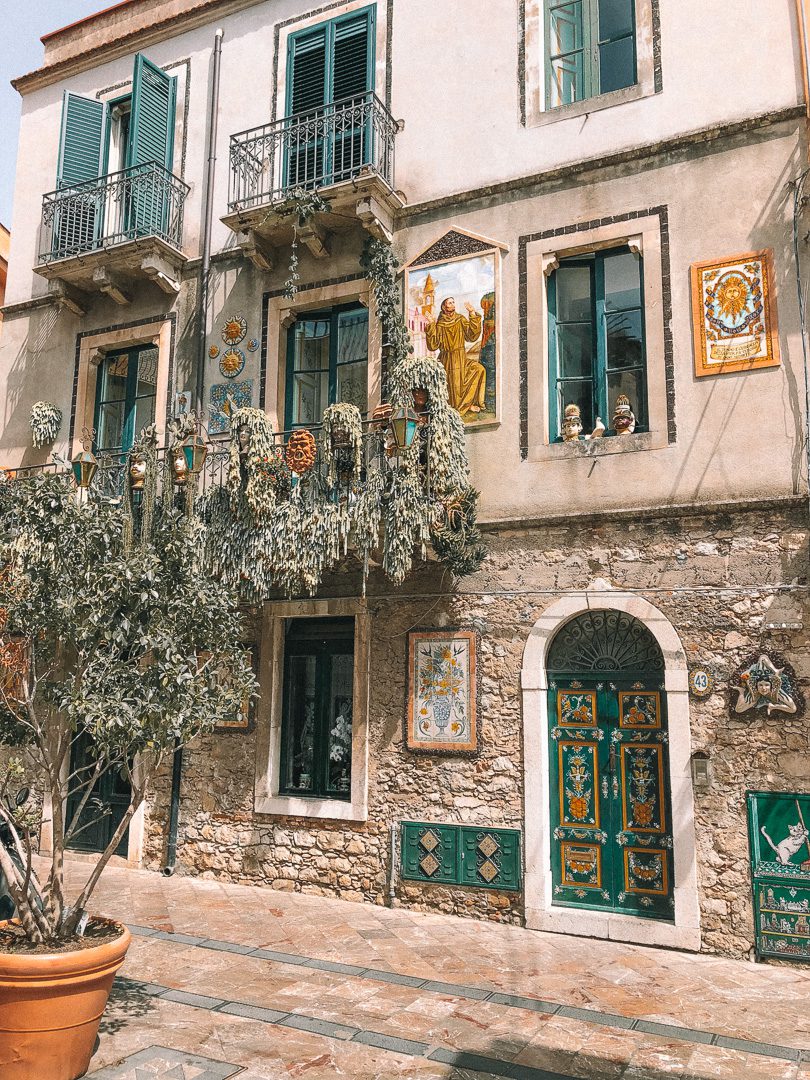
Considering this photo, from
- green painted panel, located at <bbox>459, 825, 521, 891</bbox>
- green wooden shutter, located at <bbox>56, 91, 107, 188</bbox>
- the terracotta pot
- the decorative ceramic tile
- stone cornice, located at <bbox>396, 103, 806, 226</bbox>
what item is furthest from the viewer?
green wooden shutter, located at <bbox>56, 91, 107, 188</bbox>

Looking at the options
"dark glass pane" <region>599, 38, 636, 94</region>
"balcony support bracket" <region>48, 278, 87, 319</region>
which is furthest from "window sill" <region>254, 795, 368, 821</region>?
"dark glass pane" <region>599, 38, 636, 94</region>

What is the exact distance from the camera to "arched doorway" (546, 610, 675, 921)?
8195mm

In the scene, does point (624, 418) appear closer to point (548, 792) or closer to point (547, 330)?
point (547, 330)

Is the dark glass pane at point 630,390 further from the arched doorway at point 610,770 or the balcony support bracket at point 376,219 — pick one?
Result: the balcony support bracket at point 376,219

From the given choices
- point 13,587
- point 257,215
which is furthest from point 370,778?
point 257,215

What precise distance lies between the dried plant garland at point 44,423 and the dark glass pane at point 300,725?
488 centimetres

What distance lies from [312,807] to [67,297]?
770cm

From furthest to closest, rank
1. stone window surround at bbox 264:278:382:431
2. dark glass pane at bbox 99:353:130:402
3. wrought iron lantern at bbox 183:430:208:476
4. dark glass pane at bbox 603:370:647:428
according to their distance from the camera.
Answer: dark glass pane at bbox 99:353:130:402
stone window surround at bbox 264:278:382:431
wrought iron lantern at bbox 183:430:208:476
dark glass pane at bbox 603:370:647:428

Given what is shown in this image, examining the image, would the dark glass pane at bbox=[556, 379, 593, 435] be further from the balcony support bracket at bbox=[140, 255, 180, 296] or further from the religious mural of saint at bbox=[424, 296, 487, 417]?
the balcony support bracket at bbox=[140, 255, 180, 296]

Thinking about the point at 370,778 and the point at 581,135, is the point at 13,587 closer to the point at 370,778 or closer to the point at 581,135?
the point at 370,778

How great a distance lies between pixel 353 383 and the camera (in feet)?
35.1

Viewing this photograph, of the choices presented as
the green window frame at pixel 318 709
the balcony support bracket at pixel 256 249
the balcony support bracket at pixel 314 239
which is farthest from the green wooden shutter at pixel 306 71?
the green window frame at pixel 318 709

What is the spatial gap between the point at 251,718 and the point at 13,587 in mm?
5010

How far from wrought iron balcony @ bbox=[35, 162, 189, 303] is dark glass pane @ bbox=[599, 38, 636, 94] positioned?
562cm
